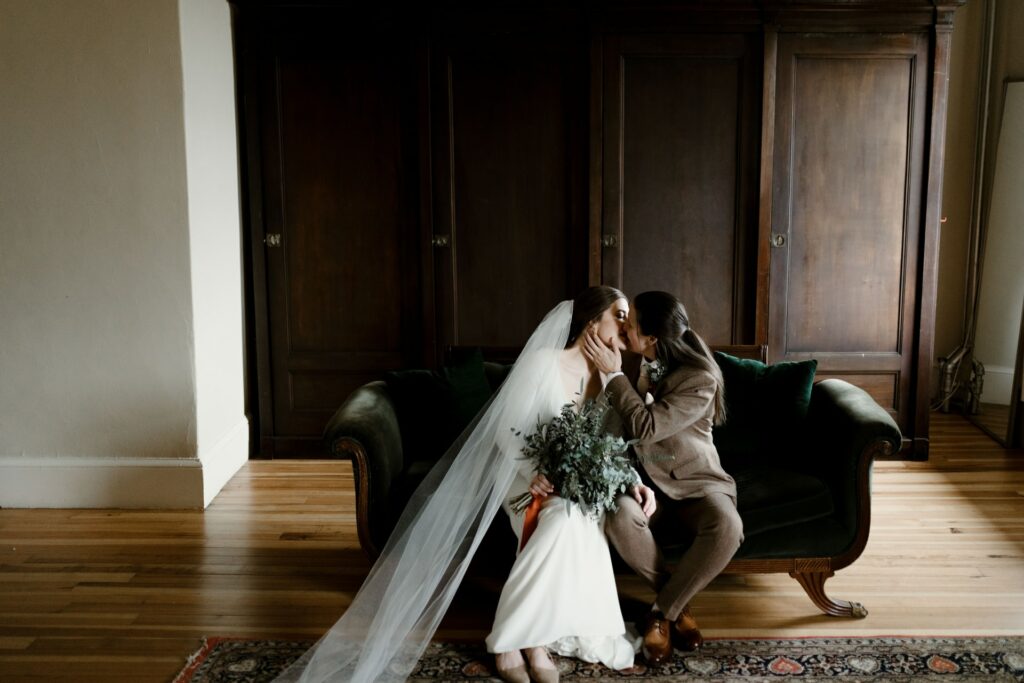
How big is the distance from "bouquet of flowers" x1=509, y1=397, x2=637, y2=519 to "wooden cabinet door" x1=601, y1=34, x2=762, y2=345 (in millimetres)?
2196

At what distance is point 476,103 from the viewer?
497 centimetres

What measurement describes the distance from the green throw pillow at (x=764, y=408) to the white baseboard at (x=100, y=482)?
239 cm

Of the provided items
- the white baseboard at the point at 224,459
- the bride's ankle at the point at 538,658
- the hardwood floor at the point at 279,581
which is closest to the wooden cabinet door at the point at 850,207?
the hardwood floor at the point at 279,581

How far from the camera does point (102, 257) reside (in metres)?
4.24

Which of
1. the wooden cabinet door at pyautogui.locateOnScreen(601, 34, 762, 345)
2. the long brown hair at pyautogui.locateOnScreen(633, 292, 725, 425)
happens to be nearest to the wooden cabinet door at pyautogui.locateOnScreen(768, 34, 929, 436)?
the wooden cabinet door at pyautogui.locateOnScreen(601, 34, 762, 345)

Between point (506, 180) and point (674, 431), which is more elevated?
point (506, 180)

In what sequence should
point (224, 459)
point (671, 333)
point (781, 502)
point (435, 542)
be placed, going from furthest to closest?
1. point (224, 459)
2. point (781, 502)
3. point (671, 333)
4. point (435, 542)

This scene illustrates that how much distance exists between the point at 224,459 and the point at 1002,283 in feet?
15.6

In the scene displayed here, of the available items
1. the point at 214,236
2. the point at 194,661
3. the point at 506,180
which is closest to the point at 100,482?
the point at 214,236

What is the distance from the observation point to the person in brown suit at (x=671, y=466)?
2.96 metres

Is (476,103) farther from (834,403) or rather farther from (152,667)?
(152,667)

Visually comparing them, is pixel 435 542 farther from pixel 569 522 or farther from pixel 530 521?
pixel 569 522

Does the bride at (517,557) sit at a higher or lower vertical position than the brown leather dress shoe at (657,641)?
higher

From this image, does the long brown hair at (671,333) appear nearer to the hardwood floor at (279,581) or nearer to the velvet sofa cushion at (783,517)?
the velvet sofa cushion at (783,517)
